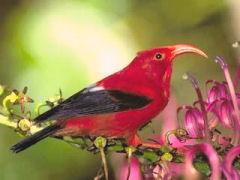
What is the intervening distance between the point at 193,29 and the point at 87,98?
0.59 metres

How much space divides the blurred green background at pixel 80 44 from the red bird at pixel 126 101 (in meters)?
0.35

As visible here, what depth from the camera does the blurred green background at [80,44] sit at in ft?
3.36

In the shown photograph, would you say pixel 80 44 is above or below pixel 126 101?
above

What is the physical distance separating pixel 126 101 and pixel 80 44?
0.51 m

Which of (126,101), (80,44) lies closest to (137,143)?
(126,101)

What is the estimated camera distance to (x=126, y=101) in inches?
24.0

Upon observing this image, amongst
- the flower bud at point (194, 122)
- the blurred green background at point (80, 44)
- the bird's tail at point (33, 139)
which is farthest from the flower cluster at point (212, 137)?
the blurred green background at point (80, 44)

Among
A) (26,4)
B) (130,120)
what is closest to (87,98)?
(130,120)

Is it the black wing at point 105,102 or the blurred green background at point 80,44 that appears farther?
the blurred green background at point 80,44

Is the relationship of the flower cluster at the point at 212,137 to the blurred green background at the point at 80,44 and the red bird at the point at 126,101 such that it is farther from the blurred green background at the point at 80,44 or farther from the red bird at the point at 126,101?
the blurred green background at the point at 80,44

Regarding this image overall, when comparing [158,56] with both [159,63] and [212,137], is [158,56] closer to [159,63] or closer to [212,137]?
[159,63]

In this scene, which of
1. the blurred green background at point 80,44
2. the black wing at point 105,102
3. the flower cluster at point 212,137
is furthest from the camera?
the blurred green background at point 80,44

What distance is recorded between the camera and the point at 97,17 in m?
1.10

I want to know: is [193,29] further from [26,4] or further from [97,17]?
[26,4]
